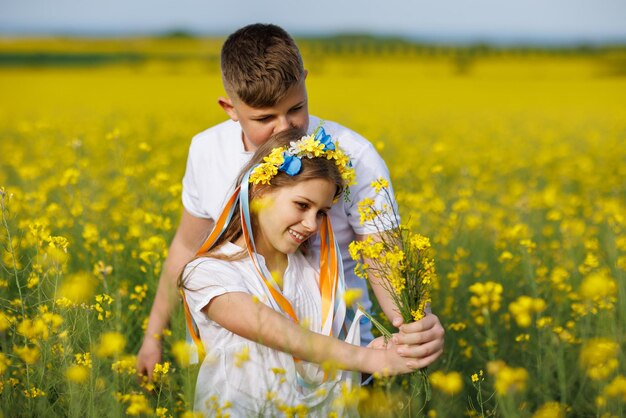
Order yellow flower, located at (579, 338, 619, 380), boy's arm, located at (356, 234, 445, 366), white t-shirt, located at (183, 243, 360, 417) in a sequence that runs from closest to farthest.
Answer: yellow flower, located at (579, 338, 619, 380) → boy's arm, located at (356, 234, 445, 366) → white t-shirt, located at (183, 243, 360, 417)

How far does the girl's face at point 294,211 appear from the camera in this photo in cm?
213

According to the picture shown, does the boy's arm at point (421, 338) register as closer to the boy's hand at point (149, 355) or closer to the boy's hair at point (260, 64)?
the boy's hair at point (260, 64)

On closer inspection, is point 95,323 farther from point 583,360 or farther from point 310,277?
point 583,360

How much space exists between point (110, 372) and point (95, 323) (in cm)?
18

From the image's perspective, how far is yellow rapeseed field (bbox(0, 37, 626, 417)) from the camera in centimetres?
193

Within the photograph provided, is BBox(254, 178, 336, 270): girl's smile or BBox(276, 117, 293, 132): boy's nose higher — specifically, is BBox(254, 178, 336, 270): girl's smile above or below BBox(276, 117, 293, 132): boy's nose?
below

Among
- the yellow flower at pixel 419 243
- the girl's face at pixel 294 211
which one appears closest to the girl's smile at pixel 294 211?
the girl's face at pixel 294 211

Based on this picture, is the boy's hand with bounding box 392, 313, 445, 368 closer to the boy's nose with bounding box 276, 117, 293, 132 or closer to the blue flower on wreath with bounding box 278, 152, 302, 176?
the blue flower on wreath with bounding box 278, 152, 302, 176

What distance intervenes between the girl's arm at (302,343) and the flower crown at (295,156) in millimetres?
382

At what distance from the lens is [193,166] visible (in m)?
2.73

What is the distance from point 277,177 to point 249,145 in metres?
0.45

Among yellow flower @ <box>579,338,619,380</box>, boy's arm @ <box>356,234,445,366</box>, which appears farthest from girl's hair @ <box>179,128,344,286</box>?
yellow flower @ <box>579,338,619,380</box>

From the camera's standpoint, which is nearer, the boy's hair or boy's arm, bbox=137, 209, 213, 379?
the boy's hair

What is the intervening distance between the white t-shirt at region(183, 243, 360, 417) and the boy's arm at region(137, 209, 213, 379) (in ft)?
1.09
